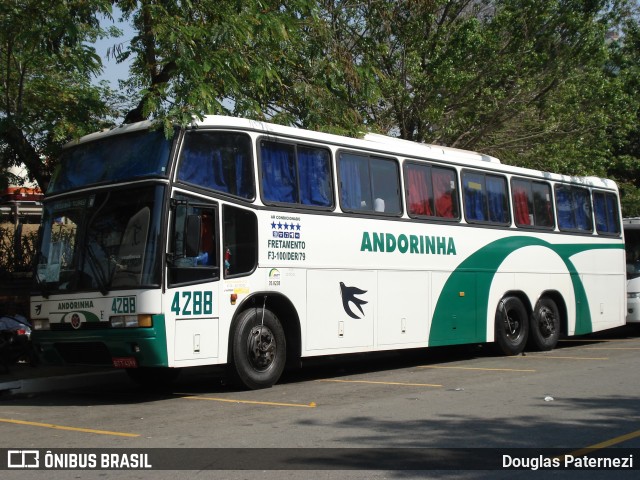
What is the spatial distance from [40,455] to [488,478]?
4.04 metres

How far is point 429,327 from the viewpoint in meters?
14.3

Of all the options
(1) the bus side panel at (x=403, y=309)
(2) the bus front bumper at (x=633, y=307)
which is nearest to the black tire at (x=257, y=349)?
(1) the bus side panel at (x=403, y=309)

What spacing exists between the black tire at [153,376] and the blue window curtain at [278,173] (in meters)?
3.02

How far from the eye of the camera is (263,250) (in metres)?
11.6

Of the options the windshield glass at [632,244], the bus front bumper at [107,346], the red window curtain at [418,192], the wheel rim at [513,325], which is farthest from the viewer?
the windshield glass at [632,244]

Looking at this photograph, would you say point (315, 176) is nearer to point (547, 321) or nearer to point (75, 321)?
point (75, 321)

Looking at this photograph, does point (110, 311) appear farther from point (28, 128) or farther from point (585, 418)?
point (585, 418)

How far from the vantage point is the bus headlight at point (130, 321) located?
401 inches

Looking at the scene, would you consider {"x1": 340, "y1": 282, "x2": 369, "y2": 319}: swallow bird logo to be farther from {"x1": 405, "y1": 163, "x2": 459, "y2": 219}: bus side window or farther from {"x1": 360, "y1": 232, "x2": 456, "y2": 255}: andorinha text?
{"x1": 405, "y1": 163, "x2": 459, "y2": 219}: bus side window

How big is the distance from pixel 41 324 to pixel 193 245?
261 centimetres

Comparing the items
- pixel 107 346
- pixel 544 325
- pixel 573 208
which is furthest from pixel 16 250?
pixel 573 208

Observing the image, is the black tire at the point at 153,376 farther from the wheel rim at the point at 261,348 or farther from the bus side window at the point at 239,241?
the bus side window at the point at 239,241

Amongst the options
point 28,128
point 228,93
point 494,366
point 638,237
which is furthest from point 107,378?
point 638,237

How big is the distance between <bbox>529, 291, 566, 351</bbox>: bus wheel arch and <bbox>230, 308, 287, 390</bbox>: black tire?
22.7 feet
